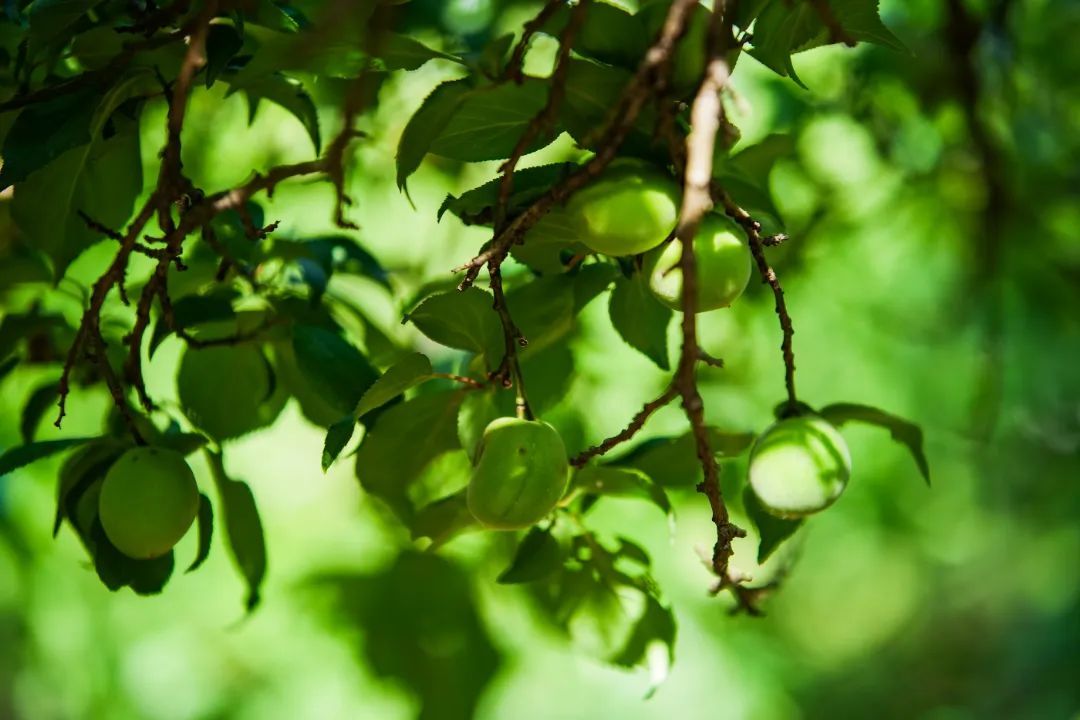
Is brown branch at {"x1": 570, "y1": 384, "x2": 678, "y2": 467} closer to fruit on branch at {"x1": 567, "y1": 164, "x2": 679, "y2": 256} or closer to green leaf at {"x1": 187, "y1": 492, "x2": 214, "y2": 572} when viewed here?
fruit on branch at {"x1": 567, "y1": 164, "x2": 679, "y2": 256}

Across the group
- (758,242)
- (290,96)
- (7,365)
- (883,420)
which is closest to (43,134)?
(290,96)

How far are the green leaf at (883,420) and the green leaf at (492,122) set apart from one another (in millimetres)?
232

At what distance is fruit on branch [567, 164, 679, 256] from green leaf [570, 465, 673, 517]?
17cm

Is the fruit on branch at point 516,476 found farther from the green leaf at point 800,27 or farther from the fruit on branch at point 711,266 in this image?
the green leaf at point 800,27

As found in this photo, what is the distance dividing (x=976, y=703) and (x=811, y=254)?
1799 mm

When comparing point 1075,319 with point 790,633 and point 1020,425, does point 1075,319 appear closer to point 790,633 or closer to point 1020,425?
point 1020,425

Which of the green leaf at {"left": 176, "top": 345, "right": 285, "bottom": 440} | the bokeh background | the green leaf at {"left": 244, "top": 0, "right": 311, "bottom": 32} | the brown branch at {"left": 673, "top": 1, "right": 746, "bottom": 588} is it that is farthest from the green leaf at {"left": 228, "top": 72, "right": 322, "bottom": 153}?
the bokeh background

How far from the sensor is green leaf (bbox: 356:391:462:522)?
2.26 ft

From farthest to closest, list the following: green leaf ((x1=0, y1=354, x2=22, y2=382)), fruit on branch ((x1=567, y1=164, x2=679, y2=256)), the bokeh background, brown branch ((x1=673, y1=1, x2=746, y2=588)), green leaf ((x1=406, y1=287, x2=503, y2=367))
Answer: the bokeh background
green leaf ((x1=0, y1=354, x2=22, y2=382))
green leaf ((x1=406, y1=287, x2=503, y2=367))
fruit on branch ((x1=567, y1=164, x2=679, y2=256))
brown branch ((x1=673, y1=1, x2=746, y2=588))

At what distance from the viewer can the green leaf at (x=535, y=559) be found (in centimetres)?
66

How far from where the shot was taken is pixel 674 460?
70cm

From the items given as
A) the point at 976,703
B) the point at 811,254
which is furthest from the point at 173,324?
the point at 976,703

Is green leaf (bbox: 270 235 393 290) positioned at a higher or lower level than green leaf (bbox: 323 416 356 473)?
lower

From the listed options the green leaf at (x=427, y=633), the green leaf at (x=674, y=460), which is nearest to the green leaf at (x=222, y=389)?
the green leaf at (x=674, y=460)
